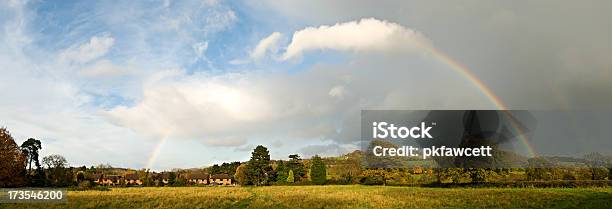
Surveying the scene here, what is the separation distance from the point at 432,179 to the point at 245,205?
128ft

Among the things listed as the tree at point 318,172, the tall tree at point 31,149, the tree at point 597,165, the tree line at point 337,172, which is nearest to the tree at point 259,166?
the tree line at point 337,172

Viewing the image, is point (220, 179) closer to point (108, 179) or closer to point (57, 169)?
point (108, 179)

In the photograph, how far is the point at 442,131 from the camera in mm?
69000

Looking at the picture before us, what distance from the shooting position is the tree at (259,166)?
316 ft

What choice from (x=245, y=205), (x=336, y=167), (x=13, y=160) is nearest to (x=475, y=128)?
(x=336, y=167)

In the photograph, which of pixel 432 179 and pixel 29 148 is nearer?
pixel 432 179

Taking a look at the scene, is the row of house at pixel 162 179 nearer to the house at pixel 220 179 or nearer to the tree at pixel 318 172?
the house at pixel 220 179

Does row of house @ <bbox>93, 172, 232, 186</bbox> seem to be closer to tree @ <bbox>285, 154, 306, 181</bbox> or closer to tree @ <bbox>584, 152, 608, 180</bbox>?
tree @ <bbox>285, 154, 306, 181</bbox>

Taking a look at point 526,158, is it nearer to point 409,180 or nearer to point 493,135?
point 493,135

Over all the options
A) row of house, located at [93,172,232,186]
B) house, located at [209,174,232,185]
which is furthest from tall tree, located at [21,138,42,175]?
house, located at [209,174,232,185]

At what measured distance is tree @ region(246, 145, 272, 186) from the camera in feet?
316

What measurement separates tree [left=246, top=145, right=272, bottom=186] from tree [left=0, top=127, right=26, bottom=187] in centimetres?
3999

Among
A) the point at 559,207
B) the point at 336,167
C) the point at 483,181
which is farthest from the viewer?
the point at 336,167

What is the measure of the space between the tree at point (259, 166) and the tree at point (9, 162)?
3999 cm
